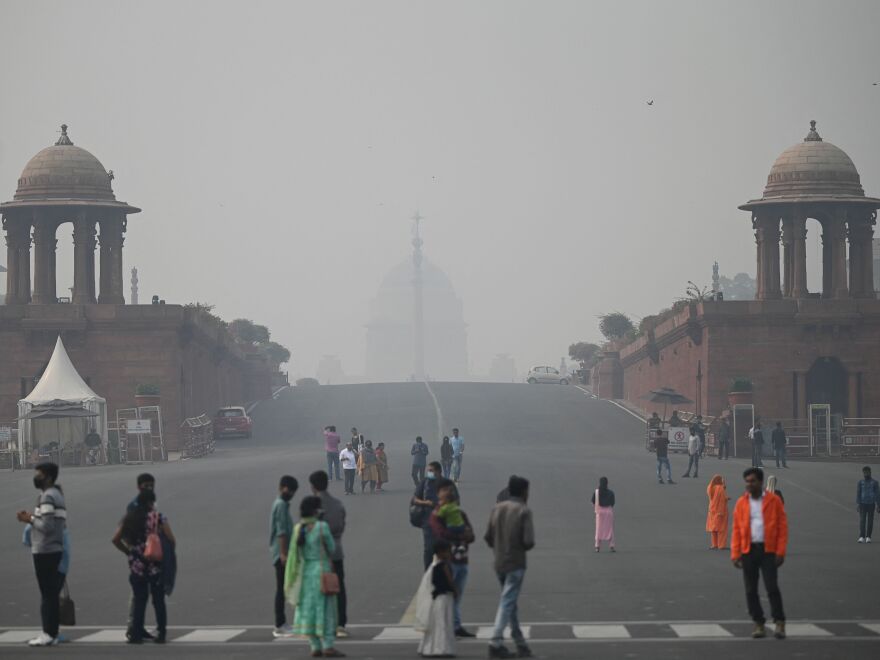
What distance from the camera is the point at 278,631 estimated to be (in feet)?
61.0

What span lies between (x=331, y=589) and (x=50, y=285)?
56578 millimetres

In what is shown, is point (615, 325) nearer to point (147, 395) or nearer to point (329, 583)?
point (147, 395)

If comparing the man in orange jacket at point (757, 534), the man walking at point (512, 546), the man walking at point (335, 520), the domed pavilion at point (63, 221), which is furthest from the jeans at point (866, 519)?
the domed pavilion at point (63, 221)

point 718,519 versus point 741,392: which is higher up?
point 741,392

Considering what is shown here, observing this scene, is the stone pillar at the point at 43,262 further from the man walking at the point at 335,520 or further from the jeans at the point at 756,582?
the jeans at the point at 756,582

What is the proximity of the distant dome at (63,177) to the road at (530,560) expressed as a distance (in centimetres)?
1704

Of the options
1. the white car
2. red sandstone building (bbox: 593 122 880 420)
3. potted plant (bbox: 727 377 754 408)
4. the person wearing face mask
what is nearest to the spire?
red sandstone building (bbox: 593 122 880 420)

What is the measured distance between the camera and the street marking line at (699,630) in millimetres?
18031

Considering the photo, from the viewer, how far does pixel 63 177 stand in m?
71.7

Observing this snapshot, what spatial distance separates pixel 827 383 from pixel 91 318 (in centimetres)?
2775

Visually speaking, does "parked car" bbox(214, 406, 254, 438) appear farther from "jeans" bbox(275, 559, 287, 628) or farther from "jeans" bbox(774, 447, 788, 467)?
"jeans" bbox(275, 559, 287, 628)

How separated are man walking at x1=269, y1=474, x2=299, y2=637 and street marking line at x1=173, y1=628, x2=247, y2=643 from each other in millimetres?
528

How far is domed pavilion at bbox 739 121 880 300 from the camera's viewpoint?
71.0 metres

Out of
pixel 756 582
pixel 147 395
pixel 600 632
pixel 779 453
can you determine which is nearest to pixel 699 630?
pixel 756 582
